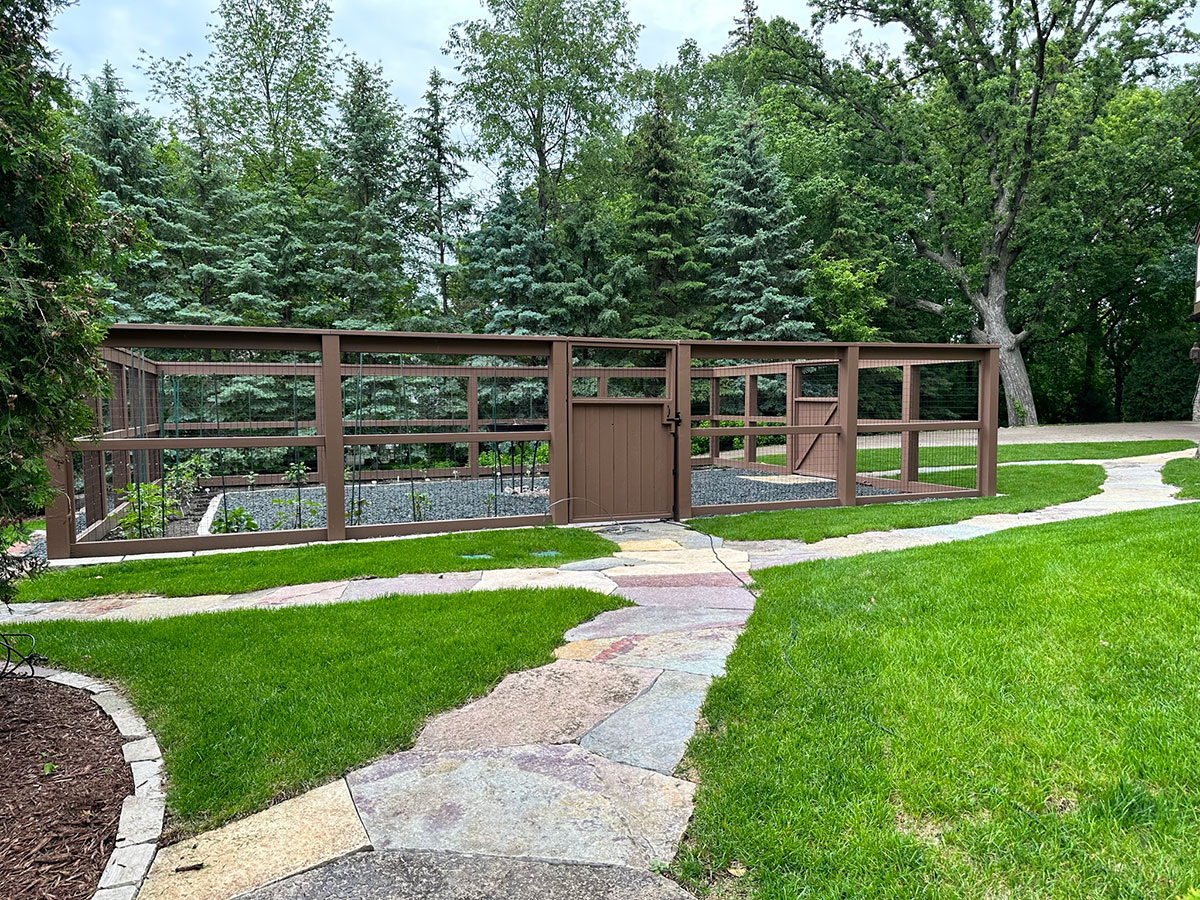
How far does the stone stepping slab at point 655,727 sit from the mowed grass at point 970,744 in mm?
83

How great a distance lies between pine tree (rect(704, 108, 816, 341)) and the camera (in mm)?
18391

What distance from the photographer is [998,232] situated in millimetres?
19938

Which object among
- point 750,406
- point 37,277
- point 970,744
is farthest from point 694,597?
point 750,406

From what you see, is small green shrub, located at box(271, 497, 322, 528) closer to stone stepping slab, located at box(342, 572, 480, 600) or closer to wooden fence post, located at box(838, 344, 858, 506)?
stone stepping slab, located at box(342, 572, 480, 600)

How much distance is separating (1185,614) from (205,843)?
3.76 m

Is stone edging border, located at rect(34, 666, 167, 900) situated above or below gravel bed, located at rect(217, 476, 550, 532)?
below

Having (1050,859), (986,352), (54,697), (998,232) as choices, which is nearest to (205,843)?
(54,697)

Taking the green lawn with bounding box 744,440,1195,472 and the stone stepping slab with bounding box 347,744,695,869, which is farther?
the green lawn with bounding box 744,440,1195,472

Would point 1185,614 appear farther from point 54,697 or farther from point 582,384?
point 582,384

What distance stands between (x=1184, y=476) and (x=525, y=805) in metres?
11.9

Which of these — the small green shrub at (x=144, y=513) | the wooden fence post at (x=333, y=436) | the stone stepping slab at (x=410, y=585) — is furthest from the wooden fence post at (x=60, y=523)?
the stone stepping slab at (x=410, y=585)

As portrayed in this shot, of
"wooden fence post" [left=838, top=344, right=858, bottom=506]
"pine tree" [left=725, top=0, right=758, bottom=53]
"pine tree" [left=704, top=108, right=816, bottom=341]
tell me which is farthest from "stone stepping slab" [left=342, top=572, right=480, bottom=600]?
"pine tree" [left=725, top=0, right=758, bottom=53]

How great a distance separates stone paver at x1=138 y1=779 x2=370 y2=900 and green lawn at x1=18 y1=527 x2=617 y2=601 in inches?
130

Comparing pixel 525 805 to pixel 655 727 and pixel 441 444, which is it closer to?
pixel 655 727
